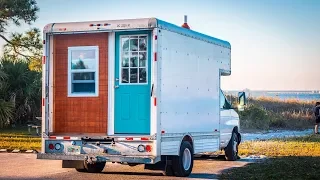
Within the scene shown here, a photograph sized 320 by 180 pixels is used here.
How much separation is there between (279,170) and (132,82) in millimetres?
4117

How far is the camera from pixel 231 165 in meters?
17.0

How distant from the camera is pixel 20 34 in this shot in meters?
34.6

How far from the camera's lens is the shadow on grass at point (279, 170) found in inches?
567

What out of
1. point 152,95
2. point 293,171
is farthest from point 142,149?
point 293,171

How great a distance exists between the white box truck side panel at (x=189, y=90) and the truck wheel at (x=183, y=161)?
0.24 metres

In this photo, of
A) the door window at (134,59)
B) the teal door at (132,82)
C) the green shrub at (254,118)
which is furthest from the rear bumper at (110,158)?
the green shrub at (254,118)

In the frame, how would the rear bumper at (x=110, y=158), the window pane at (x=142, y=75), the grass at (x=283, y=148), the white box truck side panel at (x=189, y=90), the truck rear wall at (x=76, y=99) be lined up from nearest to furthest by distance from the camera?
the rear bumper at (x=110, y=158) → the white box truck side panel at (x=189, y=90) → the window pane at (x=142, y=75) → the truck rear wall at (x=76, y=99) → the grass at (x=283, y=148)

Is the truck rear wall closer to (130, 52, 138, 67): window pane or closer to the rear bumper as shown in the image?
(130, 52, 138, 67): window pane

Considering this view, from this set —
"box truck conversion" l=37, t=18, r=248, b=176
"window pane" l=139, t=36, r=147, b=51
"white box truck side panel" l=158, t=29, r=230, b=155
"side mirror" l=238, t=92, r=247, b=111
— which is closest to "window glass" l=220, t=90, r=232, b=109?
"side mirror" l=238, t=92, r=247, b=111

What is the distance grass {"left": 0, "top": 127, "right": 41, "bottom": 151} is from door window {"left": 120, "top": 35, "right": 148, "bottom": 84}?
7516 mm

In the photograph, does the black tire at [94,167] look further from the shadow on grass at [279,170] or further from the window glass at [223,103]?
the window glass at [223,103]

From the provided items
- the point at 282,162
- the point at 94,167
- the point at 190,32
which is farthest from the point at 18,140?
the point at 190,32

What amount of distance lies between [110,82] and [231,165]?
14.9 ft

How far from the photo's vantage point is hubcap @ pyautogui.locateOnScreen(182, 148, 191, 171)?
1458cm
